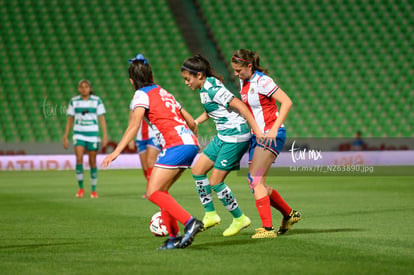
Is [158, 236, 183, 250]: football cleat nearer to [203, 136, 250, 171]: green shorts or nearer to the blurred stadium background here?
[203, 136, 250, 171]: green shorts

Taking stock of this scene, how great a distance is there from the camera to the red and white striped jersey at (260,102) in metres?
6.84

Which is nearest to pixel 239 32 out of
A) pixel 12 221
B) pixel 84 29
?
pixel 84 29

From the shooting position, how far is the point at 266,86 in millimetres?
6766

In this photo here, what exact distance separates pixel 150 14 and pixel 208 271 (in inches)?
744

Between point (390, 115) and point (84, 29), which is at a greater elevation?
point (84, 29)

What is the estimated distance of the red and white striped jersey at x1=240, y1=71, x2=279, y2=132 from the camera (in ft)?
22.5

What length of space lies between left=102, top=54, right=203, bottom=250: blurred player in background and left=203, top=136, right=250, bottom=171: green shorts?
78 cm

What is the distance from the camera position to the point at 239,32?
2295 centimetres

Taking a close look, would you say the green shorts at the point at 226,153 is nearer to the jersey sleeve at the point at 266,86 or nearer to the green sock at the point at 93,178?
the jersey sleeve at the point at 266,86

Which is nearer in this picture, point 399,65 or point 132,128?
point 132,128

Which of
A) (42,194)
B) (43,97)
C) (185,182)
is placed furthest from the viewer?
(43,97)

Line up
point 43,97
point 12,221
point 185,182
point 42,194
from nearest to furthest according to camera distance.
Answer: point 12,221 → point 42,194 → point 185,182 → point 43,97

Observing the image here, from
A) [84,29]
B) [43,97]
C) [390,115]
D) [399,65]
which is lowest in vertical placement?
[390,115]

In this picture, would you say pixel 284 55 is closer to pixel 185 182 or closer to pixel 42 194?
pixel 185 182
